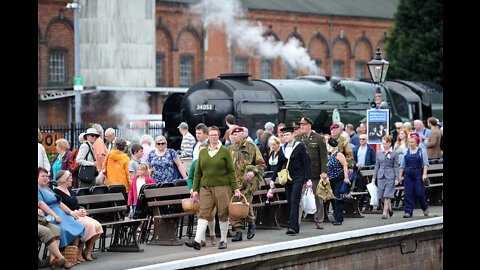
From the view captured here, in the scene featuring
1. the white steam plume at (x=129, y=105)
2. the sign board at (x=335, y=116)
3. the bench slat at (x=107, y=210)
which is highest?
the white steam plume at (x=129, y=105)

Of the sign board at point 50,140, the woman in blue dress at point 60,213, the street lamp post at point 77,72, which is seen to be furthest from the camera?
the street lamp post at point 77,72

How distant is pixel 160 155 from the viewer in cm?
1823

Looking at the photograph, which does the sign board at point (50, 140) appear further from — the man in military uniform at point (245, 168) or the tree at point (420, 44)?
the tree at point (420, 44)

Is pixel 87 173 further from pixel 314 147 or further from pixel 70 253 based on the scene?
pixel 70 253

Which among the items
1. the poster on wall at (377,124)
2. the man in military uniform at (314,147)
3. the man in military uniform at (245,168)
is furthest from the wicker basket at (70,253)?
the poster on wall at (377,124)

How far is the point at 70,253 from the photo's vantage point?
1406 cm

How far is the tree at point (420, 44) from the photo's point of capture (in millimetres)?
56000

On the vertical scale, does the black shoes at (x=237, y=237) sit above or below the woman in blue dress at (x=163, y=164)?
below

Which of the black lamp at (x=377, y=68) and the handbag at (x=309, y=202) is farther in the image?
the black lamp at (x=377, y=68)

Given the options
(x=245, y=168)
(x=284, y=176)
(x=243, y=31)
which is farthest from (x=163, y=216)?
(x=243, y=31)

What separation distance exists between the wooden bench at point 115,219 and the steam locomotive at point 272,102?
48.6 ft

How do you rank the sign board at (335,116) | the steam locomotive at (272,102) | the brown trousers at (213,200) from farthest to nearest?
the sign board at (335,116)
the steam locomotive at (272,102)
the brown trousers at (213,200)

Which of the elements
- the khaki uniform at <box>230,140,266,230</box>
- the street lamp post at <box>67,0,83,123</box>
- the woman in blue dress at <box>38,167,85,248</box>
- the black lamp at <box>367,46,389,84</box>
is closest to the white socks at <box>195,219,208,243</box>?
the khaki uniform at <box>230,140,266,230</box>

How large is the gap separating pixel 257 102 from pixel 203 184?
15.7 metres
